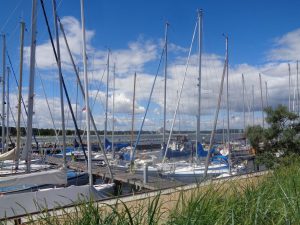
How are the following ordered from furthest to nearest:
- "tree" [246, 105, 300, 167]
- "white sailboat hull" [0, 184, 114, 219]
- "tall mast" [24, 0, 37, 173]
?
1. "tree" [246, 105, 300, 167]
2. "tall mast" [24, 0, 37, 173]
3. "white sailboat hull" [0, 184, 114, 219]

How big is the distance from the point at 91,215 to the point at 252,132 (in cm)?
1299

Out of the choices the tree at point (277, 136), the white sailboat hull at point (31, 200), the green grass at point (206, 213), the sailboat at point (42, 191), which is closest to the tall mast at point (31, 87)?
the sailboat at point (42, 191)

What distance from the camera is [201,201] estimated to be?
4520mm

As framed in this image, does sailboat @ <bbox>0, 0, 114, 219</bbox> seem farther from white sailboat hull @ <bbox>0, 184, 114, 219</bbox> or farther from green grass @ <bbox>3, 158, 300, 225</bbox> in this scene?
green grass @ <bbox>3, 158, 300, 225</bbox>

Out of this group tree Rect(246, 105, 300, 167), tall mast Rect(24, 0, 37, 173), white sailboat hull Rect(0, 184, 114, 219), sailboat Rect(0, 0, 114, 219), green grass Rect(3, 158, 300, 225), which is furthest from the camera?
tree Rect(246, 105, 300, 167)

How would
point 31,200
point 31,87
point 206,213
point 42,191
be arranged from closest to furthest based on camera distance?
point 206,213
point 31,200
point 42,191
point 31,87

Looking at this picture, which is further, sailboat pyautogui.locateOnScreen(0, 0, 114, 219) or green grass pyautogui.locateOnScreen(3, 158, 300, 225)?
sailboat pyautogui.locateOnScreen(0, 0, 114, 219)

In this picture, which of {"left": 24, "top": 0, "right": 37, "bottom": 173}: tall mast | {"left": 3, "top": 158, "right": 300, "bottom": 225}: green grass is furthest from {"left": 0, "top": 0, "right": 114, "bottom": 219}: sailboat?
{"left": 3, "top": 158, "right": 300, "bottom": 225}: green grass

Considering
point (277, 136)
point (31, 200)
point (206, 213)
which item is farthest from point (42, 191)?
point (277, 136)

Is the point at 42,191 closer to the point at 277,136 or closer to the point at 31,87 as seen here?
the point at 31,87

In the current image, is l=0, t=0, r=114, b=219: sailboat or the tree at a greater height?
the tree

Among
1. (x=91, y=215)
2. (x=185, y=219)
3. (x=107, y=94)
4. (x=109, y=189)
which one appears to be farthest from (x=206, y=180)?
(x=107, y=94)

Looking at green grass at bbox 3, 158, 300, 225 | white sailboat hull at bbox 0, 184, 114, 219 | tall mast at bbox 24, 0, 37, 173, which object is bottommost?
white sailboat hull at bbox 0, 184, 114, 219

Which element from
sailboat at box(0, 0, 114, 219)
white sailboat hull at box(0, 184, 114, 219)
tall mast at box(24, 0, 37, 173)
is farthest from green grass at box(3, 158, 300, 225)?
tall mast at box(24, 0, 37, 173)
